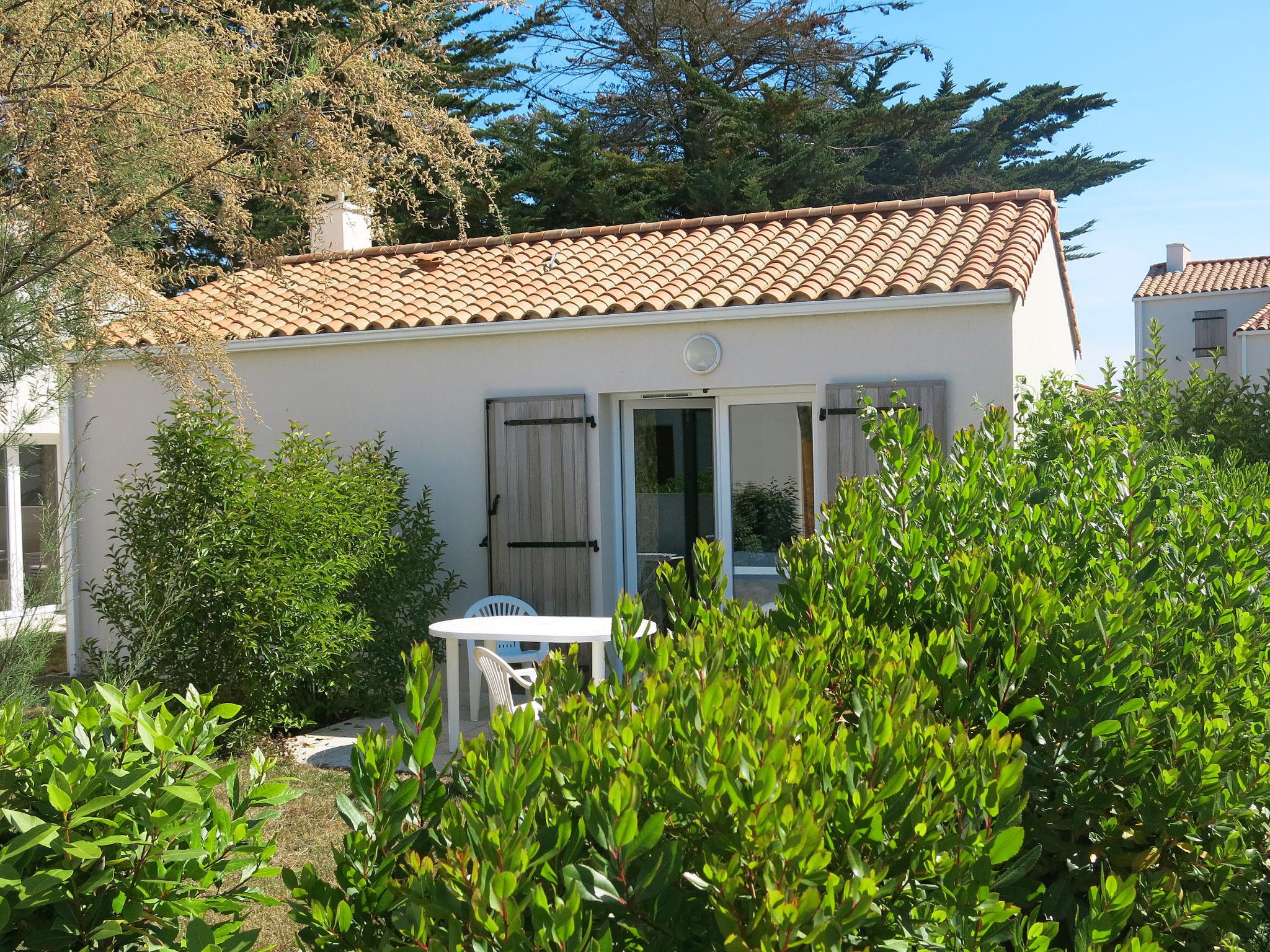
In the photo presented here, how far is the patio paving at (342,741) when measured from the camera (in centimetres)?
735

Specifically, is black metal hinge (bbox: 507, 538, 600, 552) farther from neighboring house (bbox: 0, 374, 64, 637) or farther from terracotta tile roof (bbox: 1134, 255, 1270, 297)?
terracotta tile roof (bbox: 1134, 255, 1270, 297)

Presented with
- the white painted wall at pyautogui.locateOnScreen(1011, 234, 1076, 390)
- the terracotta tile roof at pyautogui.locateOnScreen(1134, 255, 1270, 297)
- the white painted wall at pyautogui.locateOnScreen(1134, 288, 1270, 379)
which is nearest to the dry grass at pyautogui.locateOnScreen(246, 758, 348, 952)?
the white painted wall at pyautogui.locateOnScreen(1011, 234, 1076, 390)

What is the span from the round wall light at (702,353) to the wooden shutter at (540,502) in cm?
96

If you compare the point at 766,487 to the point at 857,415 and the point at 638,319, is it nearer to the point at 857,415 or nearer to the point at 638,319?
the point at 857,415

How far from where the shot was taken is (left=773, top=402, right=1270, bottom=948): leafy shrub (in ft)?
8.50

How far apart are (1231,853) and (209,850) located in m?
A: 2.34

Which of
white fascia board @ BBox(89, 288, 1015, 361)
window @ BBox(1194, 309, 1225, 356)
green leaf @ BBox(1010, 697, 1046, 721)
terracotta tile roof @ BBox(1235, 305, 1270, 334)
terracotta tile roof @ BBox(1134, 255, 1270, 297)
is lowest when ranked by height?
green leaf @ BBox(1010, 697, 1046, 721)

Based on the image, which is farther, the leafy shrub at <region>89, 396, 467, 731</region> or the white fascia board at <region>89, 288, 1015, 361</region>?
the white fascia board at <region>89, 288, 1015, 361</region>

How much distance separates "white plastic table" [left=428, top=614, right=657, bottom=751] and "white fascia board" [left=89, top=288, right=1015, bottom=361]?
8.54 ft

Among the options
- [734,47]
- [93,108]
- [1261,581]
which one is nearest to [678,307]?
[93,108]

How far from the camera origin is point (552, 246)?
457 inches

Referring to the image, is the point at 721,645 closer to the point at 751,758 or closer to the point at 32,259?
the point at 751,758

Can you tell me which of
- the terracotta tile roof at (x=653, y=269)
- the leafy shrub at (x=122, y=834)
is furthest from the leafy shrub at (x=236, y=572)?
the leafy shrub at (x=122, y=834)

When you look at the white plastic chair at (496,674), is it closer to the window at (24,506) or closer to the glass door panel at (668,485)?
the glass door panel at (668,485)
